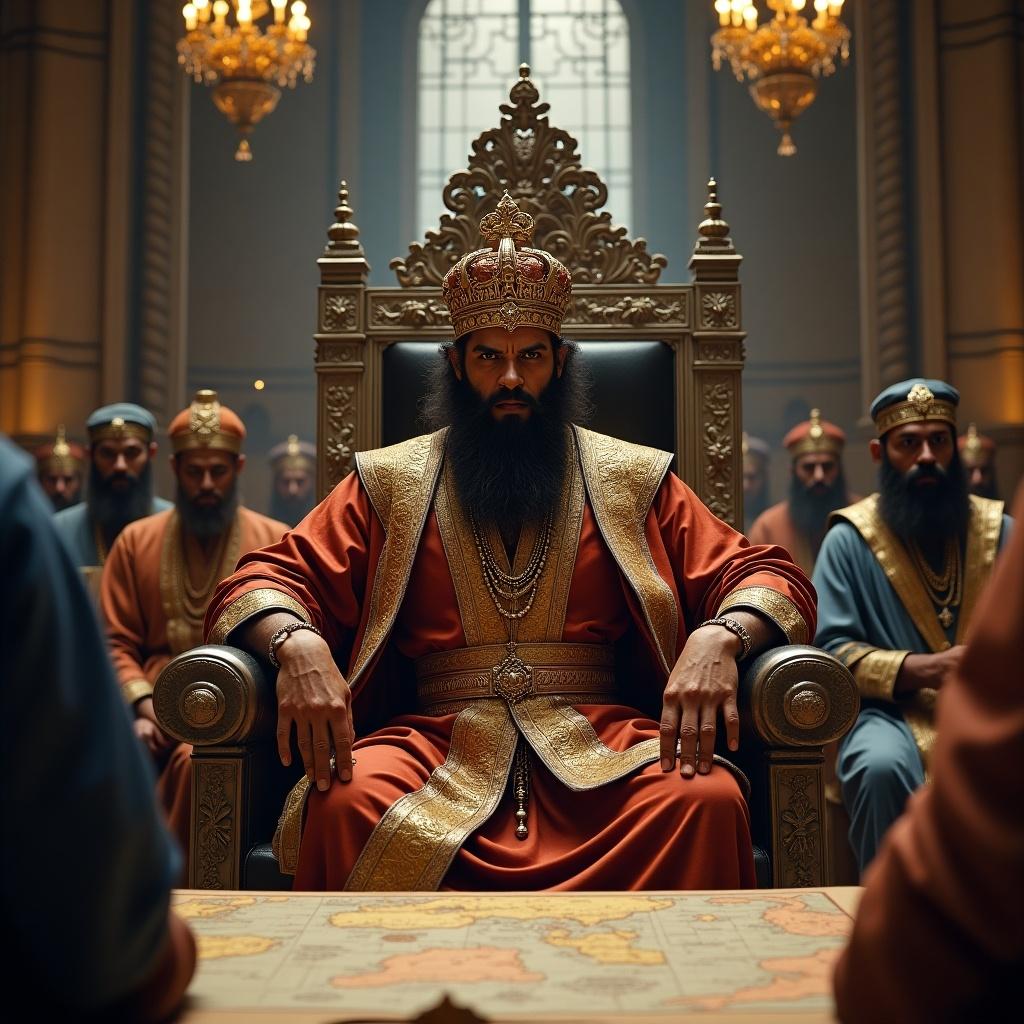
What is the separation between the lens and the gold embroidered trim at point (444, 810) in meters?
2.72

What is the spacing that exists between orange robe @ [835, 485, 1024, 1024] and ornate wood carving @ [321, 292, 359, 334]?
128 inches

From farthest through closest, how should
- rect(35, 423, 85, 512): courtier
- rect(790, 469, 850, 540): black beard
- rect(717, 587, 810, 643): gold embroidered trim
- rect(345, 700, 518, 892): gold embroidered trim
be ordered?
1. rect(35, 423, 85, 512): courtier
2. rect(790, 469, 850, 540): black beard
3. rect(717, 587, 810, 643): gold embroidered trim
4. rect(345, 700, 518, 892): gold embroidered trim

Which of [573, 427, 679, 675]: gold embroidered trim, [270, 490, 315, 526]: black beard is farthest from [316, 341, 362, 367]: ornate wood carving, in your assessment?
[270, 490, 315, 526]: black beard

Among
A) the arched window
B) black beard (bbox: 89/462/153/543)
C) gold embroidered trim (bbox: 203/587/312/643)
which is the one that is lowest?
gold embroidered trim (bbox: 203/587/312/643)

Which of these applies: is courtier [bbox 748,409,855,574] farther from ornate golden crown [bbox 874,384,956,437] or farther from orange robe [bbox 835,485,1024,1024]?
orange robe [bbox 835,485,1024,1024]

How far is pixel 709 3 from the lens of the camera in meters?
13.6

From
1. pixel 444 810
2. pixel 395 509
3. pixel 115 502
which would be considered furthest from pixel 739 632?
pixel 115 502

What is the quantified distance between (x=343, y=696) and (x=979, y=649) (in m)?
1.92

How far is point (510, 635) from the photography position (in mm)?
3334

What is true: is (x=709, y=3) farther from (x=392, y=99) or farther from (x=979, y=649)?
(x=979, y=649)

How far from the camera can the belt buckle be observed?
3244mm

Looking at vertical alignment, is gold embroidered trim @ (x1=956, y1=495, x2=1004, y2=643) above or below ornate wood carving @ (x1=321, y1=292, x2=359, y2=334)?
below

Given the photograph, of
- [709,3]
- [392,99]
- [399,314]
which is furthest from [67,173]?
[399,314]

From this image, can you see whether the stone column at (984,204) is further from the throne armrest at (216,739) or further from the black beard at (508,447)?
the throne armrest at (216,739)
